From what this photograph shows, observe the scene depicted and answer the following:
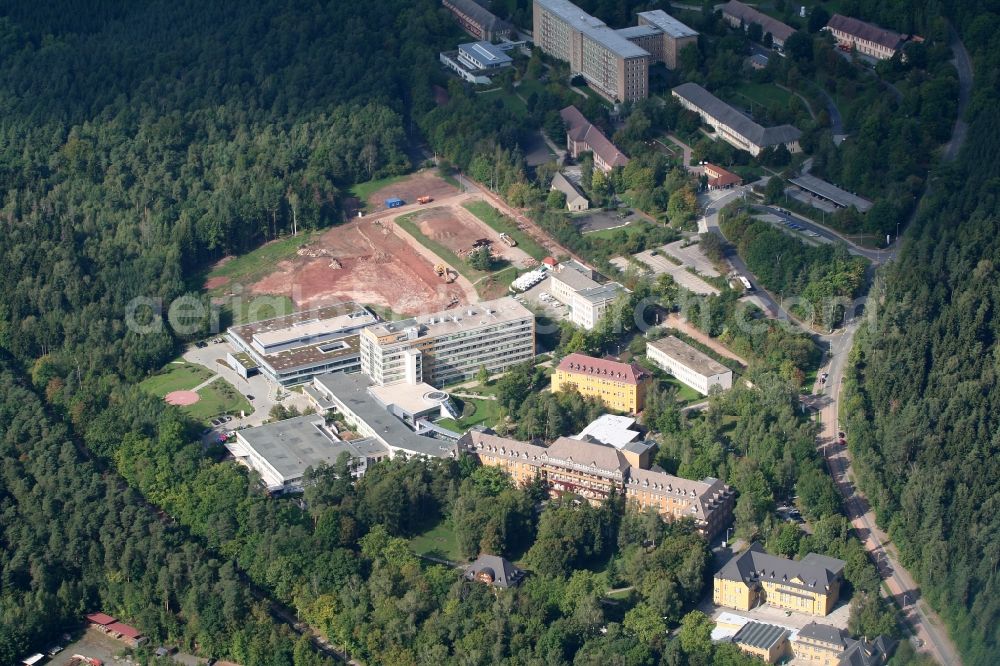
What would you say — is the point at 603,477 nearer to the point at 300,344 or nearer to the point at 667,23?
the point at 300,344

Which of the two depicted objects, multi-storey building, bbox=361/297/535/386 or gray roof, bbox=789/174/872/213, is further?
gray roof, bbox=789/174/872/213

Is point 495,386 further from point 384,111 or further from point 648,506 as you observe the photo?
point 384,111

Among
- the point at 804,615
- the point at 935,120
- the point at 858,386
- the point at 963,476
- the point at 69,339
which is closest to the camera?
the point at 804,615

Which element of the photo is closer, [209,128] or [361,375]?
[361,375]

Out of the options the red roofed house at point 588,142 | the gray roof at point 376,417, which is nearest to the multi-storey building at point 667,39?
the red roofed house at point 588,142

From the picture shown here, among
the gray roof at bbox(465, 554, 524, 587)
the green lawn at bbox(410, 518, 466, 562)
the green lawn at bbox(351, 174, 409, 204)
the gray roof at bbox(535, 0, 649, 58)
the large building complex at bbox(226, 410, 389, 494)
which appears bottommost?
the green lawn at bbox(351, 174, 409, 204)

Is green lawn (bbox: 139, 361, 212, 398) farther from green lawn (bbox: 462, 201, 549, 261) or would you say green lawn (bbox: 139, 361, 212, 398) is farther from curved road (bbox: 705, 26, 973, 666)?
curved road (bbox: 705, 26, 973, 666)

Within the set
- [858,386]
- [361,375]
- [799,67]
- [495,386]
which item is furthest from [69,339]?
[799,67]

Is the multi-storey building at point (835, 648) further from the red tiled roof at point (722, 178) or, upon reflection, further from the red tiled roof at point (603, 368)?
the red tiled roof at point (722, 178)

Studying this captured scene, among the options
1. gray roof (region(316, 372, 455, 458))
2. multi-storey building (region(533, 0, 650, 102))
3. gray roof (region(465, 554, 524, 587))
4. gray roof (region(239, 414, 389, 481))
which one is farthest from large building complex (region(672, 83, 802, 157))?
gray roof (region(465, 554, 524, 587))
